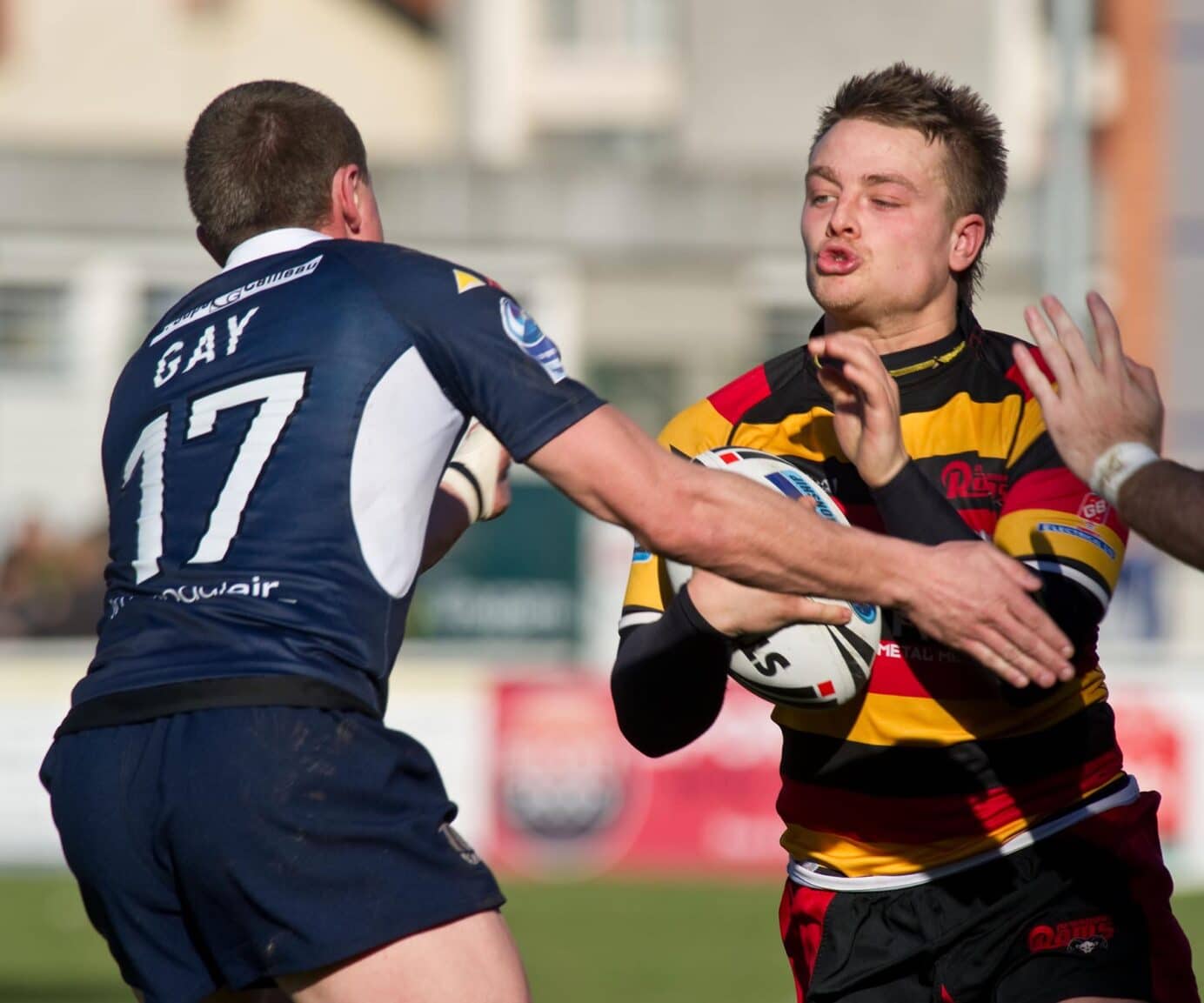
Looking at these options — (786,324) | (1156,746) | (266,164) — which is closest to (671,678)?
(266,164)

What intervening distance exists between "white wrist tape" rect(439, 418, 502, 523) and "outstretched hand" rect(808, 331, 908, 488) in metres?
0.96

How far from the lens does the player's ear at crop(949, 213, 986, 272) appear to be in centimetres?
434

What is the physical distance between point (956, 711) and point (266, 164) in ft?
5.87

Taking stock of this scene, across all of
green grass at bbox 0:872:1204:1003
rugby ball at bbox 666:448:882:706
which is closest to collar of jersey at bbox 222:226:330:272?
rugby ball at bbox 666:448:882:706

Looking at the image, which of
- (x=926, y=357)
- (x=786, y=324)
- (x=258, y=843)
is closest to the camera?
(x=258, y=843)

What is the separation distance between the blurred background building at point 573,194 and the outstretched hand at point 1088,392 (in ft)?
31.7

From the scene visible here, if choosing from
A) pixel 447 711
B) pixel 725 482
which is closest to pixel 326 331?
pixel 725 482

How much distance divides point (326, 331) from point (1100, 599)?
5.22ft

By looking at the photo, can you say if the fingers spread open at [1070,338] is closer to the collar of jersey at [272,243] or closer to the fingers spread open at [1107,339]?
the fingers spread open at [1107,339]

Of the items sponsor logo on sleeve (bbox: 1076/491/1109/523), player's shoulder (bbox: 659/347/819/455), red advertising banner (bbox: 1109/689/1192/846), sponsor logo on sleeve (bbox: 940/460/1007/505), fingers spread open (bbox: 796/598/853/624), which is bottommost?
red advertising banner (bbox: 1109/689/1192/846)

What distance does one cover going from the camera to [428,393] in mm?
3674

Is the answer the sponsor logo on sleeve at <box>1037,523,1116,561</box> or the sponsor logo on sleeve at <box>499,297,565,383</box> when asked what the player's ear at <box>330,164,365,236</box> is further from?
the sponsor logo on sleeve at <box>1037,523,1116,561</box>

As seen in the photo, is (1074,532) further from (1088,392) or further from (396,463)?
(396,463)

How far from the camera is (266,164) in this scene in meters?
3.99
